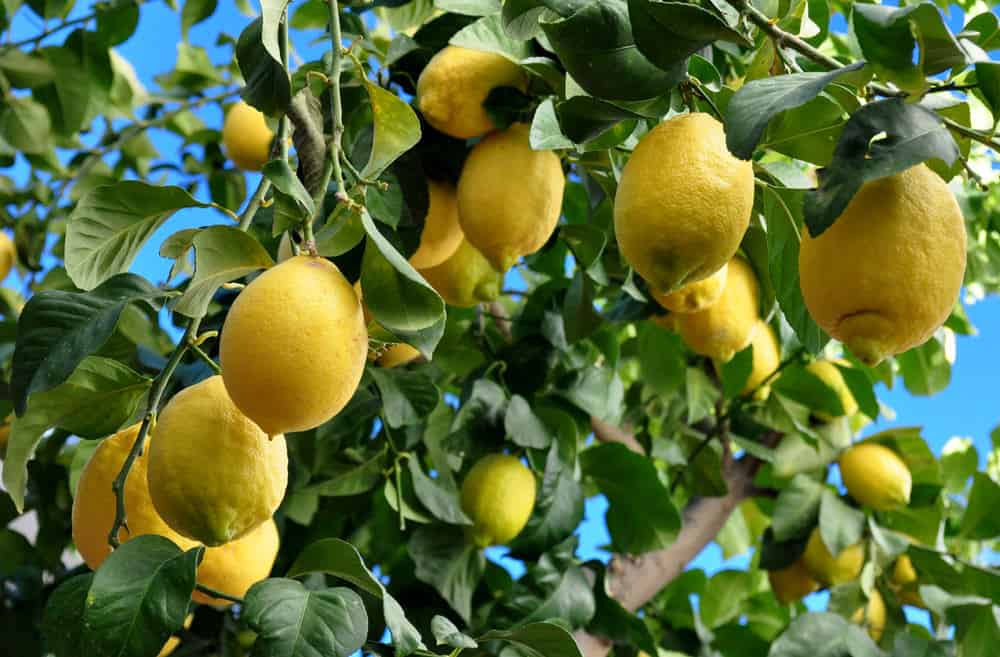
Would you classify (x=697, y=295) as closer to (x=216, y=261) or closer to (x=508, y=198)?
(x=508, y=198)

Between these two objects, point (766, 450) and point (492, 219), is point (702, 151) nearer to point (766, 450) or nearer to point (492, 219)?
point (492, 219)

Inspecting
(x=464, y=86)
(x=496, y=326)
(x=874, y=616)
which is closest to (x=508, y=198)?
(x=464, y=86)

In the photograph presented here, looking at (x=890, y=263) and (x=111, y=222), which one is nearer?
(x=890, y=263)

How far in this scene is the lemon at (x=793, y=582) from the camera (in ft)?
5.37

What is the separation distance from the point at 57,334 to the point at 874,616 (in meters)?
1.25

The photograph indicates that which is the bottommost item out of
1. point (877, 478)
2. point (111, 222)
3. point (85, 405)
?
point (877, 478)

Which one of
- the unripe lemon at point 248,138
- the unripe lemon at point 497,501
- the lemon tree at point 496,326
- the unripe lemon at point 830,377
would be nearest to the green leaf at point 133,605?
the lemon tree at point 496,326

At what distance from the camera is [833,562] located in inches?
60.3

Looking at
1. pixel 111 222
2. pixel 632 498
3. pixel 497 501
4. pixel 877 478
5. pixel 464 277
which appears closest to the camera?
pixel 111 222

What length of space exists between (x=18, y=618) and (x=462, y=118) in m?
0.95

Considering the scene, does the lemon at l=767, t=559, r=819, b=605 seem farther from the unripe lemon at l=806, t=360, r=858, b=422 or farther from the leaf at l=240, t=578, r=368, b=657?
the leaf at l=240, t=578, r=368, b=657

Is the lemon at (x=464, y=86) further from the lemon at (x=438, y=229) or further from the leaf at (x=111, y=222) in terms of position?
the leaf at (x=111, y=222)

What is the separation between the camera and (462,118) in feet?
2.97

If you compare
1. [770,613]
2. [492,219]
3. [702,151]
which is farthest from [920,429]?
[702,151]
